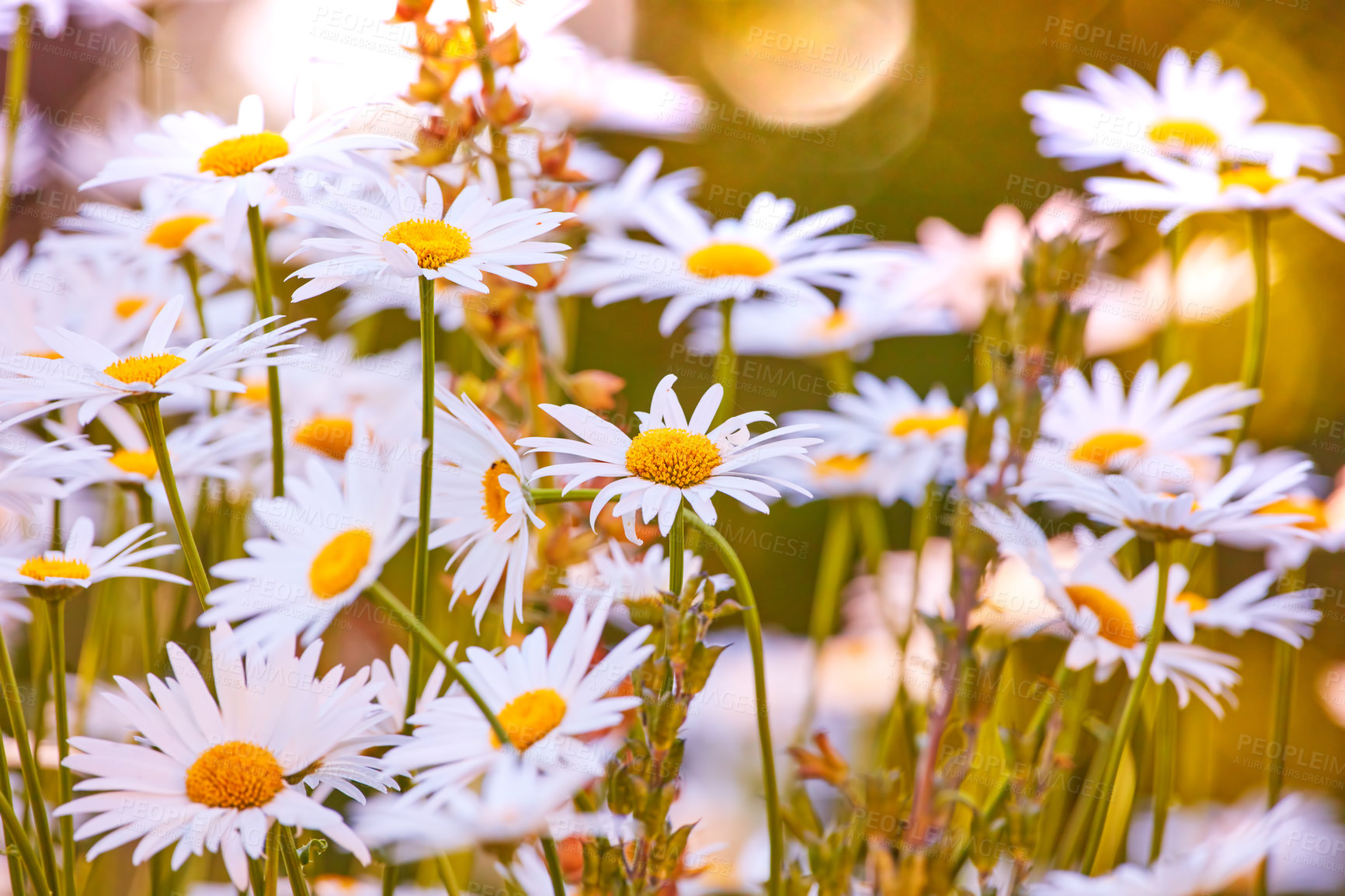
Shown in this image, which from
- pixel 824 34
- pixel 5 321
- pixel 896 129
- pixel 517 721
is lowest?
pixel 517 721

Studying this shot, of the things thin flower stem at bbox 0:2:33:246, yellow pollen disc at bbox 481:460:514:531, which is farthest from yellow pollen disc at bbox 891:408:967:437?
thin flower stem at bbox 0:2:33:246

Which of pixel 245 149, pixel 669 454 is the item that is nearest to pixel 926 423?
pixel 669 454

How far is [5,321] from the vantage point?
56cm

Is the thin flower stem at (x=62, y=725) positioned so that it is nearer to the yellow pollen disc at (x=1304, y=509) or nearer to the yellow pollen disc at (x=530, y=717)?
the yellow pollen disc at (x=530, y=717)

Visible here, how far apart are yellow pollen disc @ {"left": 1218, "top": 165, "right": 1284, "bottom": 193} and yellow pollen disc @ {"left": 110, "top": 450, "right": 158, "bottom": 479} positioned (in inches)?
25.6

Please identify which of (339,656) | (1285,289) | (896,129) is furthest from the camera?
(896,129)

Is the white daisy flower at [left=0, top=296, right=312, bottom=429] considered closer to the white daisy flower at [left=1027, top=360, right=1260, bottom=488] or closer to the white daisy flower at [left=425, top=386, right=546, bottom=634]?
the white daisy flower at [left=425, top=386, right=546, bottom=634]

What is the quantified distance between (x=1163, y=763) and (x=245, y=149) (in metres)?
0.61

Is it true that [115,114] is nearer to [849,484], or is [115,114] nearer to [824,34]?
[849,484]

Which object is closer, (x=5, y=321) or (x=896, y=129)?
(x=5, y=321)

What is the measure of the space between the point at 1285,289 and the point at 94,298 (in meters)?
1.66

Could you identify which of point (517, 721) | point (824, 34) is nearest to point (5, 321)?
point (517, 721)

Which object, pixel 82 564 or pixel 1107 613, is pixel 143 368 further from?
pixel 1107 613

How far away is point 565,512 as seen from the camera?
492mm
